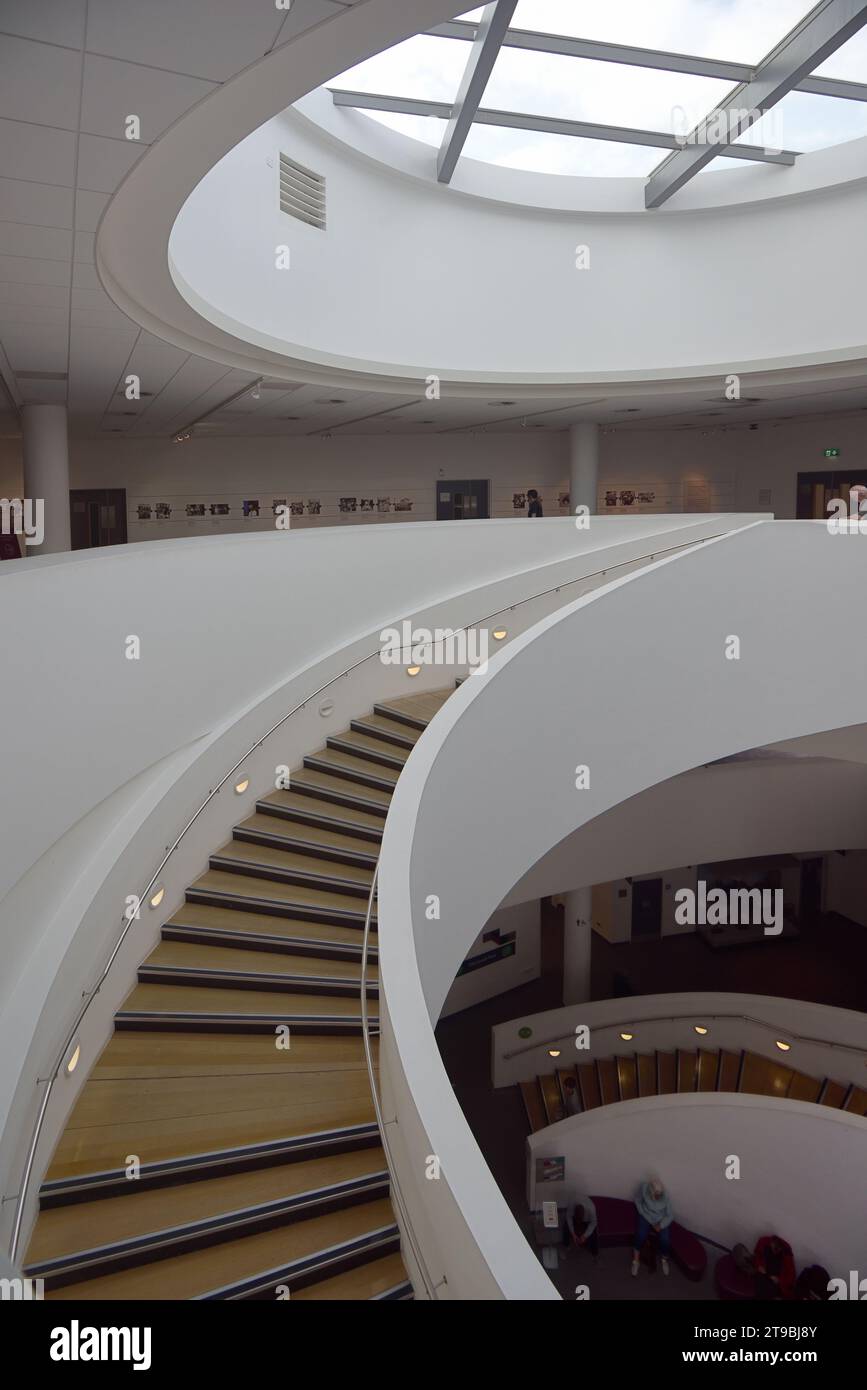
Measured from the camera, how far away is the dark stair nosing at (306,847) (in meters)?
8.74

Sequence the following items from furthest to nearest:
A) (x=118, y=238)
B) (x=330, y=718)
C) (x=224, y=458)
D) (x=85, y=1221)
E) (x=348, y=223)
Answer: (x=224, y=458), (x=348, y=223), (x=330, y=718), (x=118, y=238), (x=85, y=1221)

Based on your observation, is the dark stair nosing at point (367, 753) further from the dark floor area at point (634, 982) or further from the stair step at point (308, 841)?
the dark floor area at point (634, 982)

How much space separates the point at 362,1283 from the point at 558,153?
16184 millimetres

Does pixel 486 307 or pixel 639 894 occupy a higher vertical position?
pixel 486 307

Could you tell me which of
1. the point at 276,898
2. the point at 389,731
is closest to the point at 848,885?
the point at 389,731

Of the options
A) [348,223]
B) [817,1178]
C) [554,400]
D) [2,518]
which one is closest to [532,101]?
[348,223]

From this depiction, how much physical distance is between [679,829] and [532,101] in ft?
38.6

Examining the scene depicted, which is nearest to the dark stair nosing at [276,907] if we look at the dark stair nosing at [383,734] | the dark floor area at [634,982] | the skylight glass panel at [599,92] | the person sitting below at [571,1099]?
the dark stair nosing at [383,734]

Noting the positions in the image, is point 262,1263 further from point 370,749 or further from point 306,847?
point 370,749

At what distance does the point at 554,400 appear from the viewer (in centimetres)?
1723

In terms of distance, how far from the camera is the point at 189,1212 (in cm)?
555

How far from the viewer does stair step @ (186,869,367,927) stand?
816 cm

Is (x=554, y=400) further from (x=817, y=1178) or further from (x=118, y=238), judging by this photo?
(x=817, y=1178)

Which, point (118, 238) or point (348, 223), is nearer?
point (118, 238)
